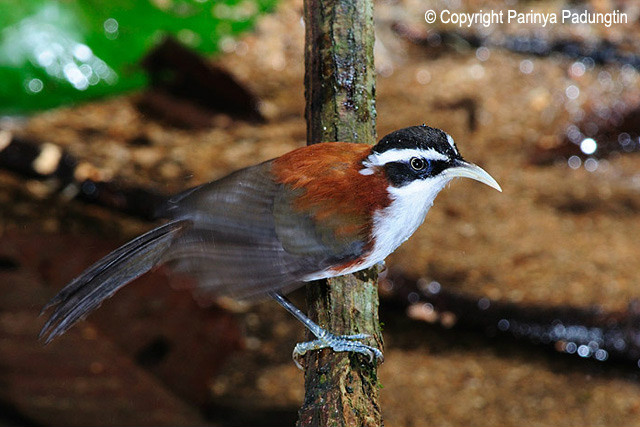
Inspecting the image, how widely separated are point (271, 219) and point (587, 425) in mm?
2062

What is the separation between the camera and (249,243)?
2.39 m

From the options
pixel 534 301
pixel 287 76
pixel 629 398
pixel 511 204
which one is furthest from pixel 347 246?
pixel 287 76

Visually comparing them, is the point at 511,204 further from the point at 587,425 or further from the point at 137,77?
the point at 137,77

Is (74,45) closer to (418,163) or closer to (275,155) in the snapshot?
(275,155)

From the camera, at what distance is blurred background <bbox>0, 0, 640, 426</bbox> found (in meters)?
3.55

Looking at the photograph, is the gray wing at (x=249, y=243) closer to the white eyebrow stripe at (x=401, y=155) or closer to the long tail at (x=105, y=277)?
the long tail at (x=105, y=277)

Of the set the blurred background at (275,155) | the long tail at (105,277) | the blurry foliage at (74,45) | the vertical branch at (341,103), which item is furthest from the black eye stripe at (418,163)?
the blurry foliage at (74,45)

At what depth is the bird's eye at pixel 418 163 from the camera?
2.30 m

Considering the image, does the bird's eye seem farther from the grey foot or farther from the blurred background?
the blurred background

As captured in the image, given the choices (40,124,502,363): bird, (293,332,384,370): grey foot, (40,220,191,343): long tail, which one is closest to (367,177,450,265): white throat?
(40,124,502,363): bird

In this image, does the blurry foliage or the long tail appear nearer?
the long tail

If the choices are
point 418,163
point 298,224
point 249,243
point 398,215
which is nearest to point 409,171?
point 418,163

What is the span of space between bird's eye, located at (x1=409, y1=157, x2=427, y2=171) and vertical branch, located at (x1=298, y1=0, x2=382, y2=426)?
1.43ft

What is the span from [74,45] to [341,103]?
317 centimetres
